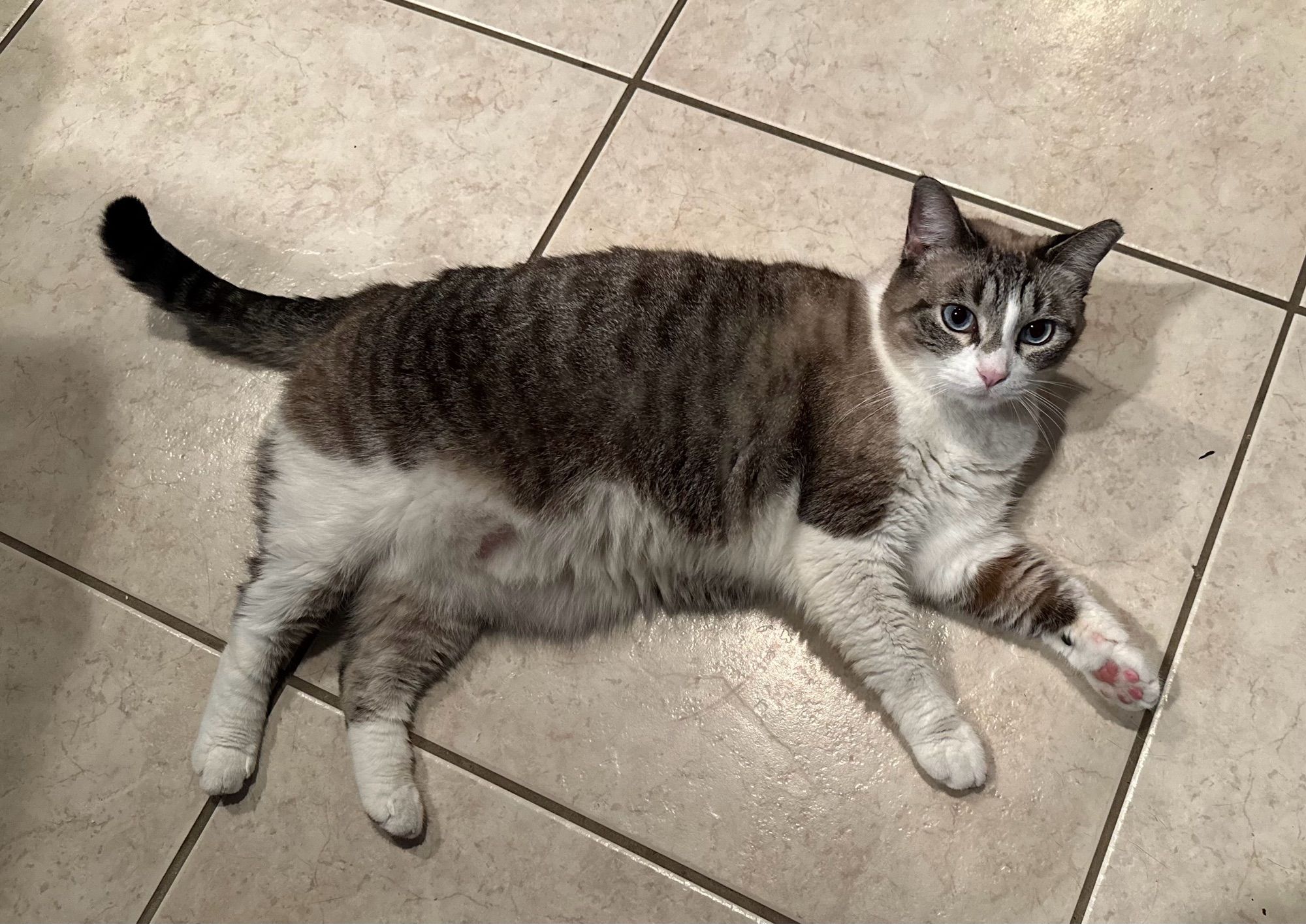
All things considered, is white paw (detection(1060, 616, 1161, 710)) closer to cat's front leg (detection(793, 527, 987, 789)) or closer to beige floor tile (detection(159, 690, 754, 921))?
cat's front leg (detection(793, 527, 987, 789))

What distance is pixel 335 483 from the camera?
69.1 inches

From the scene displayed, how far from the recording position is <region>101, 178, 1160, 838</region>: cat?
1.72 m

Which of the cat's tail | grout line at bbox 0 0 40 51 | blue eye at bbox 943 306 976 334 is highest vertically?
blue eye at bbox 943 306 976 334

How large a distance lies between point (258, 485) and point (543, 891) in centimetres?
93

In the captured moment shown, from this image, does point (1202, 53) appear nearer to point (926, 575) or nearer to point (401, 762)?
point (926, 575)

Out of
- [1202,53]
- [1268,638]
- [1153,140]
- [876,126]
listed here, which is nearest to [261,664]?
[876,126]

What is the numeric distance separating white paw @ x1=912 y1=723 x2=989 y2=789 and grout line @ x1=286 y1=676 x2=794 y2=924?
0.38 metres

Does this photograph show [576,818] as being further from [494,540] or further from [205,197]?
[205,197]

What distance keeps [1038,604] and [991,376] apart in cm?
47

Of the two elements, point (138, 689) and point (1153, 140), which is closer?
point (138, 689)

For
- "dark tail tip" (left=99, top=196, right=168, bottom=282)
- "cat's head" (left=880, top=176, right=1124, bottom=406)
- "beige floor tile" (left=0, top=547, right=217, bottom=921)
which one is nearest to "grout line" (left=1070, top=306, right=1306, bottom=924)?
"cat's head" (left=880, top=176, right=1124, bottom=406)

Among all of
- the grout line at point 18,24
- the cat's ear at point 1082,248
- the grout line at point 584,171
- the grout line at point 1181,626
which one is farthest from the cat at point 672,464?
the grout line at point 18,24

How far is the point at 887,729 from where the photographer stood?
1.83 metres

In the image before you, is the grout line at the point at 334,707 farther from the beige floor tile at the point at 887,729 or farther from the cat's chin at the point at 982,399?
the cat's chin at the point at 982,399
